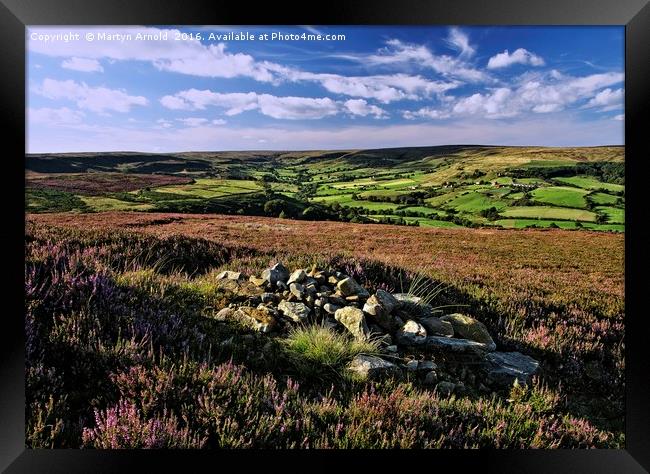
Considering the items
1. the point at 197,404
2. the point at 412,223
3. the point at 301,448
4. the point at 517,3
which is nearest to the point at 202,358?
the point at 197,404

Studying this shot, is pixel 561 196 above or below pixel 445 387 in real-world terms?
above

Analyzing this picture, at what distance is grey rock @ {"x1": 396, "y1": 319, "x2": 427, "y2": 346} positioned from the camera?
4.28 m

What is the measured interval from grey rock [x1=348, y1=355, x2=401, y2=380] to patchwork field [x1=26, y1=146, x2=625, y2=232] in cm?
202

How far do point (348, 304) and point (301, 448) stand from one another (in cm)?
159

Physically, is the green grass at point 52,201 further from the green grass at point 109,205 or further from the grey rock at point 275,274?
the grey rock at point 275,274

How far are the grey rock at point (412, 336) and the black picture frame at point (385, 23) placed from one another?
1079mm

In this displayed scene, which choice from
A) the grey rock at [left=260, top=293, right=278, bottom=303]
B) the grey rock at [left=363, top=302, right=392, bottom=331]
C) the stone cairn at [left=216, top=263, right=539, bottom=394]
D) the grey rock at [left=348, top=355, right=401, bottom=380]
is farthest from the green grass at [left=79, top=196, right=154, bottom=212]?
the grey rock at [left=348, top=355, right=401, bottom=380]

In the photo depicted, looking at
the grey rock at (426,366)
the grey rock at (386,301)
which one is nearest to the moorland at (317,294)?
the grey rock at (426,366)

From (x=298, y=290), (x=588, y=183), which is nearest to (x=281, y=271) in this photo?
(x=298, y=290)

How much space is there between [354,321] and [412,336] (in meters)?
0.68

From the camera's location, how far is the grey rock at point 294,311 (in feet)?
13.9

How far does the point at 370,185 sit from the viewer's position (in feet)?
17.2

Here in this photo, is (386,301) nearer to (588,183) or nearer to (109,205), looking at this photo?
(588,183)

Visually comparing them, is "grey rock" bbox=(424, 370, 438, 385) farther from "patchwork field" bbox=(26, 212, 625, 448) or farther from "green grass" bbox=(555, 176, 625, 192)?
"green grass" bbox=(555, 176, 625, 192)
